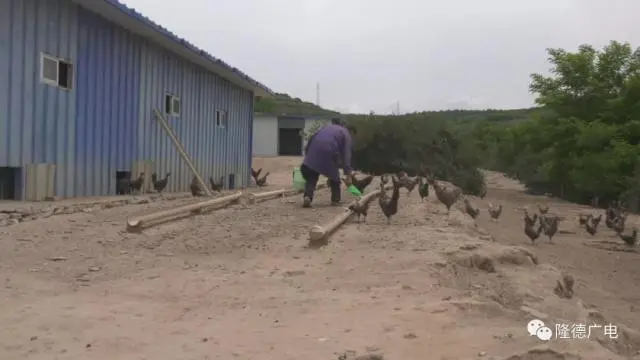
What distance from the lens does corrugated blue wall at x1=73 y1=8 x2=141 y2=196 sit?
12.6 m

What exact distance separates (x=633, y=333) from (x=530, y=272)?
1.93 metres

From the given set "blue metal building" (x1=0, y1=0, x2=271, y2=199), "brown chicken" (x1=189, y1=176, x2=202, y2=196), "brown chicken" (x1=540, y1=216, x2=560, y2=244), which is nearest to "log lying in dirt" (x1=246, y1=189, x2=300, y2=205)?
"brown chicken" (x1=189, y1=176, x2=202, y2=196)

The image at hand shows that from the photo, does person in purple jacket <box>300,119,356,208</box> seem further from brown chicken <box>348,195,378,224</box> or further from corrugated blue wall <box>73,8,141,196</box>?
corrugated blue wall <box>73,8,141,196</box>

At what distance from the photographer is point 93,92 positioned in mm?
12922

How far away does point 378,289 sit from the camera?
5.72 m

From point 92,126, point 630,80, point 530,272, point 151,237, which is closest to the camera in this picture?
point 530,272

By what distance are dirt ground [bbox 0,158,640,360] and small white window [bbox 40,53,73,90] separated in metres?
3.00

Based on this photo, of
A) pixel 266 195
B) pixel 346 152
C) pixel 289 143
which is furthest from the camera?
pixel 289 143

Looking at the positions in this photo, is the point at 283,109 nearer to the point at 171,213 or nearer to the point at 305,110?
the point at 305,110

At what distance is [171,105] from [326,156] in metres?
6.12

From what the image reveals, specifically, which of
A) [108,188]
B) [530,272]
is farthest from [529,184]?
[530,272]

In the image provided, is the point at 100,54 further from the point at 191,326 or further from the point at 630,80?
the point at 630,80

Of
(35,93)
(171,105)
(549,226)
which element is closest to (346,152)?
(549,226)

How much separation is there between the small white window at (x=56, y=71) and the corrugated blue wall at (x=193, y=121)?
3.00 metres
